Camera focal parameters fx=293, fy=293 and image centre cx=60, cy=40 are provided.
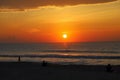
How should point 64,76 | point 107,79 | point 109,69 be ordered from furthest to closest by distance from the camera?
point 109,69, point 64,76, point 107,79

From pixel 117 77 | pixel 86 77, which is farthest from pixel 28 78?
pixel 117 77

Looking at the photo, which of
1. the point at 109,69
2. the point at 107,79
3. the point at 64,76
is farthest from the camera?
the point at 109,69

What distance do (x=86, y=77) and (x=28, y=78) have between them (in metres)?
4.34

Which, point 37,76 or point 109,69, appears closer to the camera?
point 37,76

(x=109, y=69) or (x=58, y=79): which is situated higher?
(x=109, y=69)

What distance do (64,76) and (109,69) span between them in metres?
6.76

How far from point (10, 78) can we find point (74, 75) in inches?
195

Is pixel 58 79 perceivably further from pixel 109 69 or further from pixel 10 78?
pixel 109 69

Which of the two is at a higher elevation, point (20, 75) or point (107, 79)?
point (20, 75)

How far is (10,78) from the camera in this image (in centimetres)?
2105

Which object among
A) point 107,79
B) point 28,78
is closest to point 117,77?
point 107,79

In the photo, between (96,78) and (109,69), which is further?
(109,69)

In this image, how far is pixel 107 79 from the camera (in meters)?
20.8

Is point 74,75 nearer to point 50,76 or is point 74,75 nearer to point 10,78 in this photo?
point 50,76
